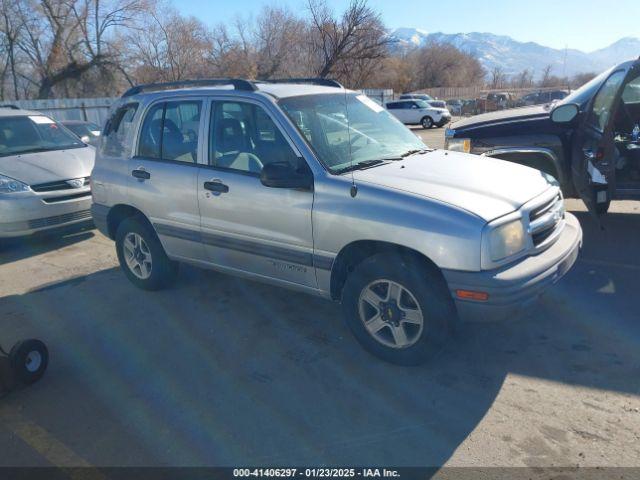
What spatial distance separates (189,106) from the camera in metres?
4.25

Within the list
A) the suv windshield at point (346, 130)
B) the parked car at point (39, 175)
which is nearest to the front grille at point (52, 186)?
the parked car at point (39, 175)

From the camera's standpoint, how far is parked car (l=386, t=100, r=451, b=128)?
89.1ft

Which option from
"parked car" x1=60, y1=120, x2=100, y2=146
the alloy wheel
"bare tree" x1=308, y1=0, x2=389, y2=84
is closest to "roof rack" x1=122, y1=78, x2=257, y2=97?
the alloy wheel

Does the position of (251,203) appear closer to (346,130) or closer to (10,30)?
(346,130)

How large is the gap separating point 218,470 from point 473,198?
218 centimetres

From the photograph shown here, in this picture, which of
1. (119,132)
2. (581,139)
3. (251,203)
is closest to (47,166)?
(119,132)

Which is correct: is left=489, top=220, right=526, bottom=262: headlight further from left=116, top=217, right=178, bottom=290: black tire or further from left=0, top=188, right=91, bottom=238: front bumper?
left=0, top=188, right=91, bottom=238: front bumper

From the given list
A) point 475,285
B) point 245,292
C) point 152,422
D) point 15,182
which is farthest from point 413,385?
point 15,182

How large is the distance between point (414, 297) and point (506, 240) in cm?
67

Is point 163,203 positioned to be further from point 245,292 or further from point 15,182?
point 15,182

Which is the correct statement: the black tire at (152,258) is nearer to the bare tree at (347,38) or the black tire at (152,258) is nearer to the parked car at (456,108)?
the bare tree at (347,38)

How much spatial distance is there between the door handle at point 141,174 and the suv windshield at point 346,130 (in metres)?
1.52

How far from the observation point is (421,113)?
89.9ft

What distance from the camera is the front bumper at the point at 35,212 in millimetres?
6301
